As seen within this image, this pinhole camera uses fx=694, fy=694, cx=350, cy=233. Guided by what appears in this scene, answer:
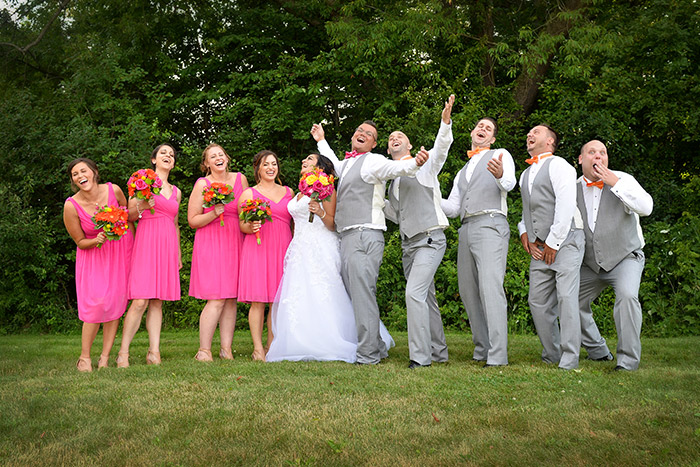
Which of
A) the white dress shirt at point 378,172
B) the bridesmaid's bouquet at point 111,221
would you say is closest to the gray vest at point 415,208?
the white dress shirt at point 378,172

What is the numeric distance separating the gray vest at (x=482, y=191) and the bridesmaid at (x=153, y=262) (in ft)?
10.1

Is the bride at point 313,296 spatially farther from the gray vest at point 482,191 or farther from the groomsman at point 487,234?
the gray vest at point 482,191

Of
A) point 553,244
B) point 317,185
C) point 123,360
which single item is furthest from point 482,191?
point 123,360

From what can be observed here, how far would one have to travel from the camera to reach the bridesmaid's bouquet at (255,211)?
7.20 m

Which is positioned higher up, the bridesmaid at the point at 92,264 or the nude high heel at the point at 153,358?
the bridesmaid at the point at 92,264

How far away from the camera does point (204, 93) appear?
556 inches

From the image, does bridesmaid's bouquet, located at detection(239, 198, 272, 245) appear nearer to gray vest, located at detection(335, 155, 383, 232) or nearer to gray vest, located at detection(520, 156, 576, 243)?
gray vest, located at detection(335, 155, 383, 232)

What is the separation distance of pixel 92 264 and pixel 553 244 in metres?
4.53

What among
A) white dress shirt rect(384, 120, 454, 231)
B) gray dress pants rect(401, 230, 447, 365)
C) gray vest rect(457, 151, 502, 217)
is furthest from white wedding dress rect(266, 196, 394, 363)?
gray vest rect(457, 151, 502, 217)

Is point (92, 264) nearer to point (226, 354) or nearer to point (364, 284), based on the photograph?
point (226, 354)

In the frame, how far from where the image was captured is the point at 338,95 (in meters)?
13.8

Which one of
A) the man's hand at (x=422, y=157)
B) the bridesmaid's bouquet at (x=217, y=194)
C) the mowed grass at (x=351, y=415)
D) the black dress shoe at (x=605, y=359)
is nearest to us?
the mowed grass at (x=351, y=415)

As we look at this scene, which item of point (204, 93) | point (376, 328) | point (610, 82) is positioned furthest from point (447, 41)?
point (376, 328)

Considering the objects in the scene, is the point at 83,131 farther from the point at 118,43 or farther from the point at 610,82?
the point at 610,82
